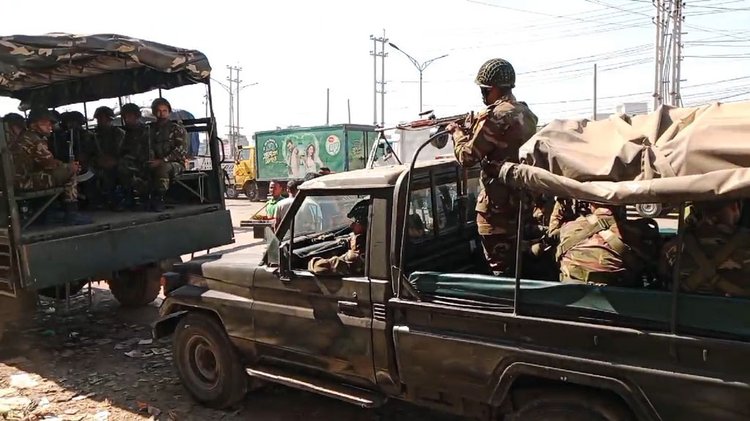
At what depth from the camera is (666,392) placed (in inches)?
100

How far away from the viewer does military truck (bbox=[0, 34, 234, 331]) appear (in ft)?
17.5

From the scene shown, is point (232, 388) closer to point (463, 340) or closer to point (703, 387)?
point (463, 340)

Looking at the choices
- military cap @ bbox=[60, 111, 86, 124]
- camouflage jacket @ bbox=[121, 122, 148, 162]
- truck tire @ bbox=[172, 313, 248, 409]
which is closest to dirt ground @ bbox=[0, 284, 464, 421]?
truck tire @ bbox=[172, 313, 248, 409]

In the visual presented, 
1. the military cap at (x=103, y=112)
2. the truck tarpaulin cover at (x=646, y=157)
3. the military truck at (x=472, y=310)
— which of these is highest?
the military cap at (x=103, y=112)

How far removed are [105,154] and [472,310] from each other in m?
6.64

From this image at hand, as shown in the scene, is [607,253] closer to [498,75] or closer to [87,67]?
[498,75]

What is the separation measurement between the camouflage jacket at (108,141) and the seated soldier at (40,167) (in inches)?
63.6

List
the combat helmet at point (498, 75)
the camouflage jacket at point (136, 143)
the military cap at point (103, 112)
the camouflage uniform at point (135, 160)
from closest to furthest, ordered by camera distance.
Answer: the combat helmet at point (498, 75) < the camouflage uniform at point (135, 160) < the camouflage jacket at point (136, 143) < the military cap at point (103, 112)

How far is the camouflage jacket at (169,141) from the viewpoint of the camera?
771cm

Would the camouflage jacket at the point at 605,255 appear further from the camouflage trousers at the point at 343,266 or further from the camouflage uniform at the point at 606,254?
the camouflage trousers at the point at 343,266

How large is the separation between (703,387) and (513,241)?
138 cm

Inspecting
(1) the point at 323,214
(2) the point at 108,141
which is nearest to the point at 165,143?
(2) the point at 108,141

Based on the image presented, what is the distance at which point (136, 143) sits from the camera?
796cm

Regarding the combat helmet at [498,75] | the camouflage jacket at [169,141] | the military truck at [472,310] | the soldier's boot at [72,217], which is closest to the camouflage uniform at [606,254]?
the military truck at [472,310]
